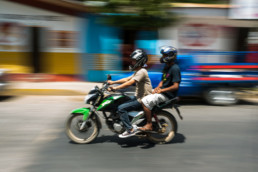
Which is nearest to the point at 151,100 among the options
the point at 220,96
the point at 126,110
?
the point at 126,110

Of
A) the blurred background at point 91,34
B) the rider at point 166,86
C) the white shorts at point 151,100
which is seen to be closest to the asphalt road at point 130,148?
the rider at point 166,86

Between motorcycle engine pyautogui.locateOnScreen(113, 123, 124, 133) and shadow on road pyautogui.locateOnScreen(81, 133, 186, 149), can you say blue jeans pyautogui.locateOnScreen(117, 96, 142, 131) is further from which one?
shadow on road pyautogui.locateOnScreen(81, 133, 186, 149)

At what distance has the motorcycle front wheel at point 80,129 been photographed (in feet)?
19.4

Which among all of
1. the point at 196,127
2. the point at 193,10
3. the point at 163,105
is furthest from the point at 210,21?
the point at 163,105

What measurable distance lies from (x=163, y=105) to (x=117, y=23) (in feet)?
23.4

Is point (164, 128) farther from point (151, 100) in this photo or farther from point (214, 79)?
point (214, 79)

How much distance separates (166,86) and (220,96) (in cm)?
418

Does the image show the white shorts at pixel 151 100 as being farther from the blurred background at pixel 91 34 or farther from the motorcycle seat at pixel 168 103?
the blurred background at pixel 91 34

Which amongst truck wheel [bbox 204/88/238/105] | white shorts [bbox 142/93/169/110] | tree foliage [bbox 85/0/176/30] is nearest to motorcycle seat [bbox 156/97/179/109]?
white shorts [bbox 142/93/169/110]

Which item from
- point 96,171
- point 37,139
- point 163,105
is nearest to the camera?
point 96,171

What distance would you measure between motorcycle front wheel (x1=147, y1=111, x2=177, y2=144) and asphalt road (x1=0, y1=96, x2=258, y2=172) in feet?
0.41

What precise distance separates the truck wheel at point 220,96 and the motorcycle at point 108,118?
377cm

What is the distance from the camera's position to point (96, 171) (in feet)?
15.7

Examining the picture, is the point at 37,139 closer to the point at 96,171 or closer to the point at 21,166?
the point at 21,166
